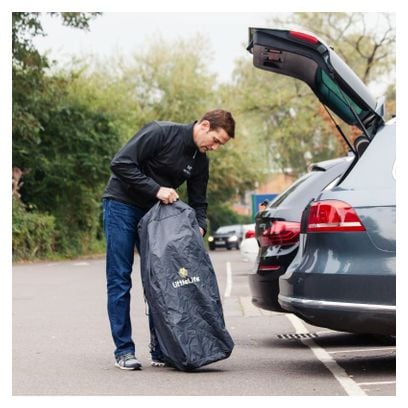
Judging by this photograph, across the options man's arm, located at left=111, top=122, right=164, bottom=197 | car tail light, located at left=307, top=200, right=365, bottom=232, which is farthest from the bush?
car tail light, located at left=307, top=200, right=365, bottom=232

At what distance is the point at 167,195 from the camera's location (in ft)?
24.7

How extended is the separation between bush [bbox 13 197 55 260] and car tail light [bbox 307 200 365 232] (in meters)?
26.7

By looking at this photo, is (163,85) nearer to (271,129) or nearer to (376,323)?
(271,129)

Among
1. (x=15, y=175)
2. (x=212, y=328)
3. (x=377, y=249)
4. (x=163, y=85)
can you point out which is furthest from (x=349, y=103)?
(x=163, y=85)

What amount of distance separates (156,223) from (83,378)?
111 cm

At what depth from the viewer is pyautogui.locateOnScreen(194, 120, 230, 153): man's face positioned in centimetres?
750

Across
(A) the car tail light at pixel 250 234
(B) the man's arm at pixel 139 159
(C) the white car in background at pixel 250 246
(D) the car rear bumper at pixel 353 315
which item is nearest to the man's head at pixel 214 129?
(B) the man's arm at pixel 139 159

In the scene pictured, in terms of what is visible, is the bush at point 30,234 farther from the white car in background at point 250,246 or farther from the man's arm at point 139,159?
the man's arm at point 139,159

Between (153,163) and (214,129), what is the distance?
51 cm

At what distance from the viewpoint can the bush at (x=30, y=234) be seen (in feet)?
110

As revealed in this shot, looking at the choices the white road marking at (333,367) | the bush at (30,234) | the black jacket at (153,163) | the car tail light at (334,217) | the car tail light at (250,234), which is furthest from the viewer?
the bush at (30,234)

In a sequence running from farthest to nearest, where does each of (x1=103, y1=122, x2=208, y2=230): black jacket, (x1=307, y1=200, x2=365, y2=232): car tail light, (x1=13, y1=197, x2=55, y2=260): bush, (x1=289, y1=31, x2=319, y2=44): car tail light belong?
(x1=13, y1=197, x2=55, y2=260): bush, (x1=103, y1=122, x2=208, y2=230): black jacket, (x1=289, y1=31, x2=319, y2=44): car tail light, (x1=307, y1=200, x2=365, y2=232): car tail light

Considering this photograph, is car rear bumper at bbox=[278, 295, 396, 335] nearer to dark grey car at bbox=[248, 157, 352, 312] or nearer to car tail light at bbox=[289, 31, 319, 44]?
car tail light at bbox=[289, 31, 319, 44]

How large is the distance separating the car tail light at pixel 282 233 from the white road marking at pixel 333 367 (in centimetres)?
87
